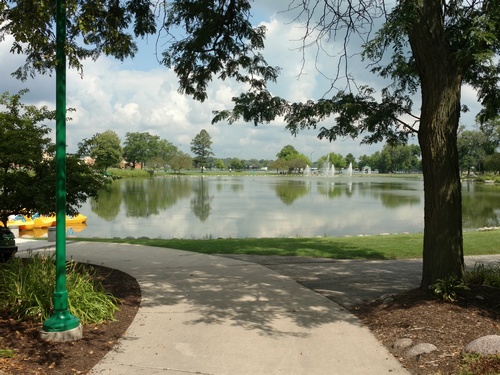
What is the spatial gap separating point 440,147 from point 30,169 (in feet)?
24.5

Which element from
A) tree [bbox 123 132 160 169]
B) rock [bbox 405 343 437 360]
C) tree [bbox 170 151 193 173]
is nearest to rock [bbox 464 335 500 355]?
rock [bbox 405 343 437 360]

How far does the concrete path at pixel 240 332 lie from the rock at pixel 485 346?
2.53 feet

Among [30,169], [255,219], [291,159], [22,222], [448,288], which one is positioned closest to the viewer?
[448,288]

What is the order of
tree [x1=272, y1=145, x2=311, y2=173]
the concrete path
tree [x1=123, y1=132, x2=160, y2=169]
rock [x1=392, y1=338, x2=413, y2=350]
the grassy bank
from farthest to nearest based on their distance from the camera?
tree [x1=272, y1=145, x2=311, y2=173], tree [x1=123, y1=132, x2=160, y2=169], the grassy bank, rock [x1=392, y1=338, x2=413, y2=350], the concrete path

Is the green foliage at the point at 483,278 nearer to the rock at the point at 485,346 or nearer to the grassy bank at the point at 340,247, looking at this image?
the rock at the point at 485,346

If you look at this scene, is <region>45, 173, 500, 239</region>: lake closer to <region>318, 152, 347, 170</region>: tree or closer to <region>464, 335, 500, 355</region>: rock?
Result: <region>464, 335, 500, 355</region>: rock

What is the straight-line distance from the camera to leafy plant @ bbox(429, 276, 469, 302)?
243 inches

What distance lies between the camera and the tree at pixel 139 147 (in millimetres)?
129875

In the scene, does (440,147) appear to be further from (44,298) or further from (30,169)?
(30,169)

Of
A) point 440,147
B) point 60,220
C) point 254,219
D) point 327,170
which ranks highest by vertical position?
point 327,170

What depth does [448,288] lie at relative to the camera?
6.29m

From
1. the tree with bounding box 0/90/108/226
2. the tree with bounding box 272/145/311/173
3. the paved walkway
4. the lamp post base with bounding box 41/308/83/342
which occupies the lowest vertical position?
the paved walkway

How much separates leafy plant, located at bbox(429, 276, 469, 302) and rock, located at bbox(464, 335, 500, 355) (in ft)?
4.74

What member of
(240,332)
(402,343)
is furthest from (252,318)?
(402,343)
